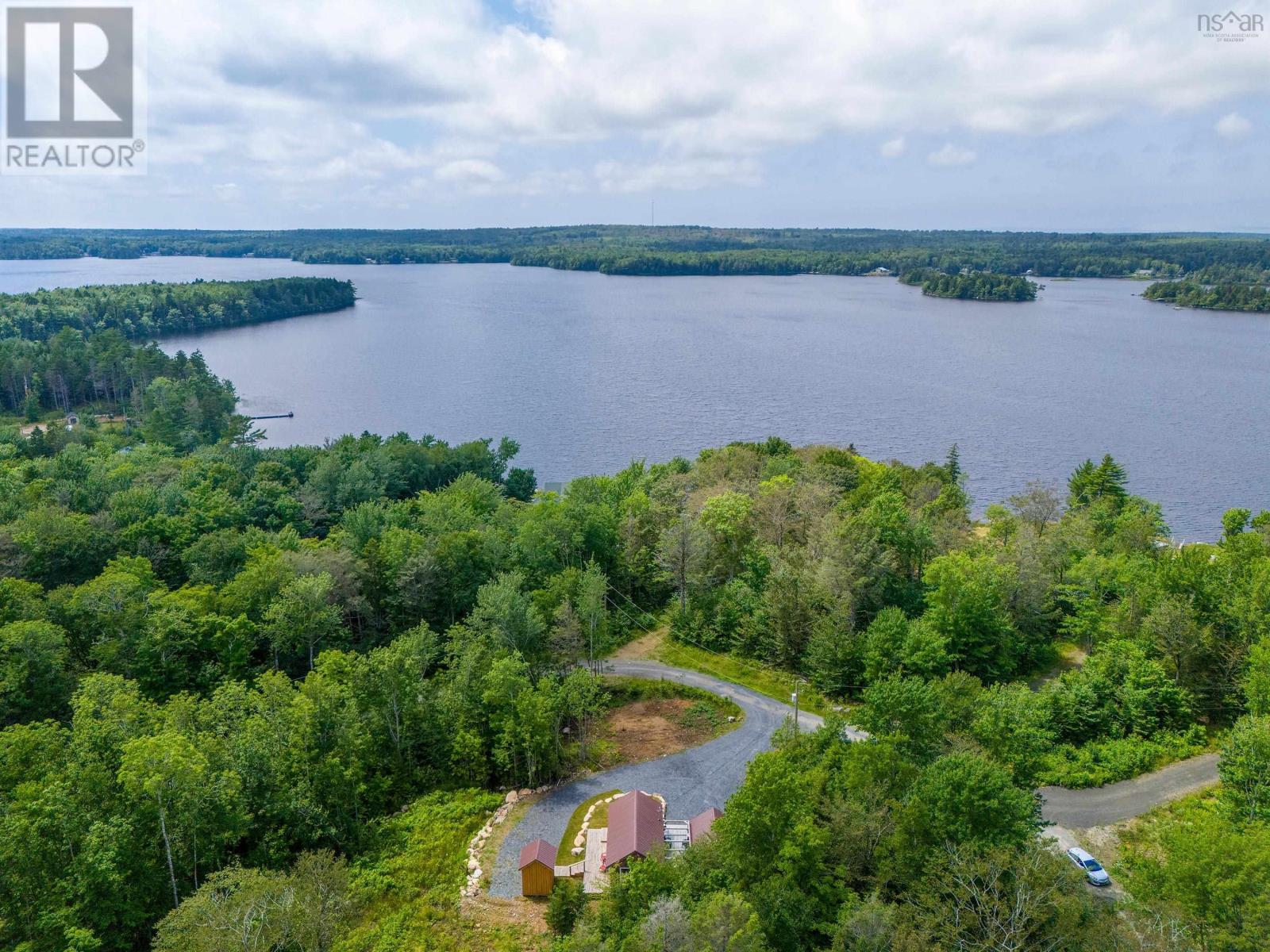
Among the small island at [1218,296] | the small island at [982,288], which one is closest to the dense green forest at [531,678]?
the small island at [982,288]

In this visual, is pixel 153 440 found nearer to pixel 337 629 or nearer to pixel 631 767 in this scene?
pixel 337 629

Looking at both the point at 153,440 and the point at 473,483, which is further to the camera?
the point at 153,440

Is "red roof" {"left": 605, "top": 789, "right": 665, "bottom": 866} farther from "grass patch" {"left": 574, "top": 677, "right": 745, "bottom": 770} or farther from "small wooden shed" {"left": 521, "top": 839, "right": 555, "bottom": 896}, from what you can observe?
"grass patch" {"left": 574, "top": 677, "right": 745, "bottom": 770}

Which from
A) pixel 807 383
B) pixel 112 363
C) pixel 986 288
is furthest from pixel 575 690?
pixel 986 288

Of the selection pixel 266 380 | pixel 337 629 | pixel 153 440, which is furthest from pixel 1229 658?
pixel 266 380

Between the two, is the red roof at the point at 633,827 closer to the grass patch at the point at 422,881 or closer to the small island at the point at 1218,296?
the grass patch at the point at 422,881

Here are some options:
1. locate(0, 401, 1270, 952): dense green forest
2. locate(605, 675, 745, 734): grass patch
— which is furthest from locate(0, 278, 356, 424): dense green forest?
locate(605, 675, 745, 734): grass patch
